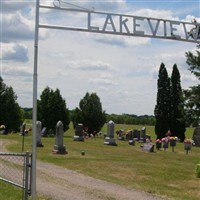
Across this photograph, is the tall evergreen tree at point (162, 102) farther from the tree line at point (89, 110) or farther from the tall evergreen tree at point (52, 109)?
the tall evergreen tree at point (52, 109)

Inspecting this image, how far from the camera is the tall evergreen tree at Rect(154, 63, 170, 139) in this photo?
177ft

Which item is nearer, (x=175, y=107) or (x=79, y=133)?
(x=79, y=133)

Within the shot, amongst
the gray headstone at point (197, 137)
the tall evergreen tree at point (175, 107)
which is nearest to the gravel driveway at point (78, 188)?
the gray headstone at point (197, 137)

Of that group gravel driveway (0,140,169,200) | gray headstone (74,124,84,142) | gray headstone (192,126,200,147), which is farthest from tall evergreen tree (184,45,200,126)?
gravel driveway (0,140,169,200)

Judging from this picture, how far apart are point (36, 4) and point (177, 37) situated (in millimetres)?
3315

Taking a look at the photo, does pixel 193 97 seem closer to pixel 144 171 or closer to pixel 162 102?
pixel 162 102

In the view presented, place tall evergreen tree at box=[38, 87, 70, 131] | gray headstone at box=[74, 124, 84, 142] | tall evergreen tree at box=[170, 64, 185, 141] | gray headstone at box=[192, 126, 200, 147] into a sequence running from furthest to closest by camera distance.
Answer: tall evergreen tree at box=[170, 64, 185, 141] → tall evergreen tree at box=[38, 87, 70, 131] → gray headstone at box=[192, 126, 200, 147] → gray headstone at box=[74, 124, 84, 142]

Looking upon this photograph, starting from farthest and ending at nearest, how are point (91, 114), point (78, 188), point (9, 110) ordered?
point (9, 110) < point (91, 114) < point (78, 188)

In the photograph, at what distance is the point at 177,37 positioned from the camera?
10.4m

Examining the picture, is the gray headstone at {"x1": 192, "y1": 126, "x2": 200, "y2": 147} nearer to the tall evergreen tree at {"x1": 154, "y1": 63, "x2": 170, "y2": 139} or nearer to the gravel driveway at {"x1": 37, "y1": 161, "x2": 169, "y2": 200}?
the tall evergreen tree at {"x1": 154, "y1": 63, "x2": 170, "y2": 139}

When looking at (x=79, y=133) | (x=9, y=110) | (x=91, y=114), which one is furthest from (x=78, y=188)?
(x=9, y=110)

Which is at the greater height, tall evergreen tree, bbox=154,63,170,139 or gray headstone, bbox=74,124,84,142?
tall evergreen tree, bbox=154,63,170,139

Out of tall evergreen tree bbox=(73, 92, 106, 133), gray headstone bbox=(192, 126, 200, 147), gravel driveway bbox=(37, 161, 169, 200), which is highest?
tall evergreen tree bbox=(73, 92, 106, 133)

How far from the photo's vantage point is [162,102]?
54.5 metres
